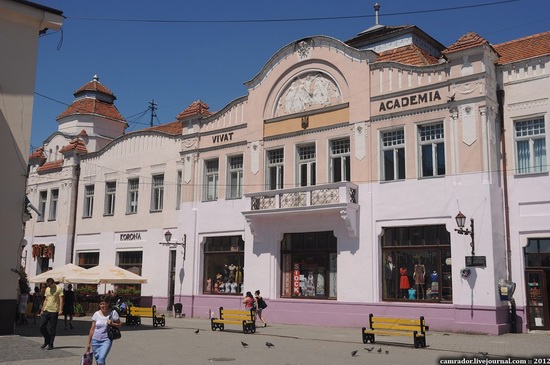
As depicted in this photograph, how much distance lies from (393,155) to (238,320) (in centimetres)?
878

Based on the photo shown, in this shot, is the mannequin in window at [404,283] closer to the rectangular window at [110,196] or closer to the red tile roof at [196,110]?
the red tile roof at [196,110]

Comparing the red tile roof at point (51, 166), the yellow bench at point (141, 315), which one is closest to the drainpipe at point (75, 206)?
the red tile roof at point (51, 166)

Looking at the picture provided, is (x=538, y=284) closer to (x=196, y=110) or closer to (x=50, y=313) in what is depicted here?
(x=50, y=313)

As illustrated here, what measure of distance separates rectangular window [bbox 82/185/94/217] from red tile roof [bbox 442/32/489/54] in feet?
76.8

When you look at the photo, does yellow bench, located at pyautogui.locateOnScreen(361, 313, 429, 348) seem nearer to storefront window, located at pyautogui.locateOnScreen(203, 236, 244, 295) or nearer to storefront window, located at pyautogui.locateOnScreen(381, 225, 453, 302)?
storefront window, located at pyautogui.locateOnScreen(381, 225, 453, 302)

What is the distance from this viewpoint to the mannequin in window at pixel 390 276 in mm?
22438

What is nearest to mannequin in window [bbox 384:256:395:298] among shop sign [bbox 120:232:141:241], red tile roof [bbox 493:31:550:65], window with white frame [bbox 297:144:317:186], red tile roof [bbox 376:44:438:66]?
window with white frame [bbox 297:144:317:186]

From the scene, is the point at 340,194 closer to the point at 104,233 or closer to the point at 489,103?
the point at 489,103

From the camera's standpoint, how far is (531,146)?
2069cm

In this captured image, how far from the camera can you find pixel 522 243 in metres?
20.3

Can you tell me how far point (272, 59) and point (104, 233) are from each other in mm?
14626

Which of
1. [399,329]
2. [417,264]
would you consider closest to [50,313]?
[399,329]

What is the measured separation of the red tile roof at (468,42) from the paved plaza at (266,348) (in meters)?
10.1

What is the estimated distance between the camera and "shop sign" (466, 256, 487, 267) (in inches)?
784
